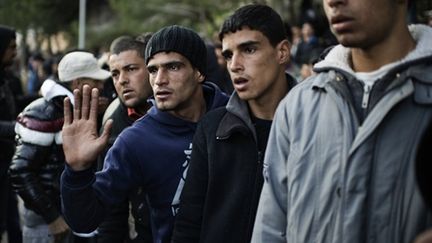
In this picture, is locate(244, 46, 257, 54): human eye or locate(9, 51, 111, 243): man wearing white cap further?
locate(9, 51, 111, 243): man wearing white cap

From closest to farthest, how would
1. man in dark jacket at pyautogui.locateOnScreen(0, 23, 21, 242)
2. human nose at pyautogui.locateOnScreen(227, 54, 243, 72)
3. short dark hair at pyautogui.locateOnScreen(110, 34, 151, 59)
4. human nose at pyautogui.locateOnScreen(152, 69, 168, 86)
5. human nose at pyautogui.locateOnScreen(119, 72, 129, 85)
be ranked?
human nose at pyautogui.locateOnScreen(227, 54, 243, 72), human nose at pyautogui.locateOnScreen(152, 69, 168, 86), human nose at pyautogui.locateOnScreen(119, 72, 129, 85), short dark hair at pyautogui.locateOnScreen(110, 34, 151, 59), man in dark jacket at pyautogui.locateOnScreen(0, 23, 21, 242)

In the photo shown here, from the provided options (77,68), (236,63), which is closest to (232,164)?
(236,63)

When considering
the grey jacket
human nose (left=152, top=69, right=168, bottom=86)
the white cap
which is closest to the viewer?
the grey jacket

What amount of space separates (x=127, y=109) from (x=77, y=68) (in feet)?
3.17

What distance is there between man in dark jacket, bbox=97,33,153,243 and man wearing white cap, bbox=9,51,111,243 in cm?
41

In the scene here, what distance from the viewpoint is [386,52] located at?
103 inches

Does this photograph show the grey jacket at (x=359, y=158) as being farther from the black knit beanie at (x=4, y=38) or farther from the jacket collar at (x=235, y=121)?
the black knit beanie at (x=4, y=38)

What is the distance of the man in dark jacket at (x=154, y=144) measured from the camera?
3.49 m

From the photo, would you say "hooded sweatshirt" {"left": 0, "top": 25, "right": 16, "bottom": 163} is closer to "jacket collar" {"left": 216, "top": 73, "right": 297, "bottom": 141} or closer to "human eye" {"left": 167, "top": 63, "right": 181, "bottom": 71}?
"human eye" {"left": 167, "top": 63, "right": 181, "bottom": 71}

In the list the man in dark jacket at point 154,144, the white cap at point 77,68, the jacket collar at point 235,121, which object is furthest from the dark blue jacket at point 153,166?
the white cap at point 77,68

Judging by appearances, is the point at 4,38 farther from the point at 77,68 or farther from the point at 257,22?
the point at 257,22

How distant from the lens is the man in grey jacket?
2.46 meters

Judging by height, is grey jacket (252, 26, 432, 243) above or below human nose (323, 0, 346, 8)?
below

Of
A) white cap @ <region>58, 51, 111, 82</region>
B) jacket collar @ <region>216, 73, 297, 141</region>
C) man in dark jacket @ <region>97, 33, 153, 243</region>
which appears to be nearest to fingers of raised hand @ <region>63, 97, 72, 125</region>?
jacket collar @ <region>216, 73, 297, 141</region>
